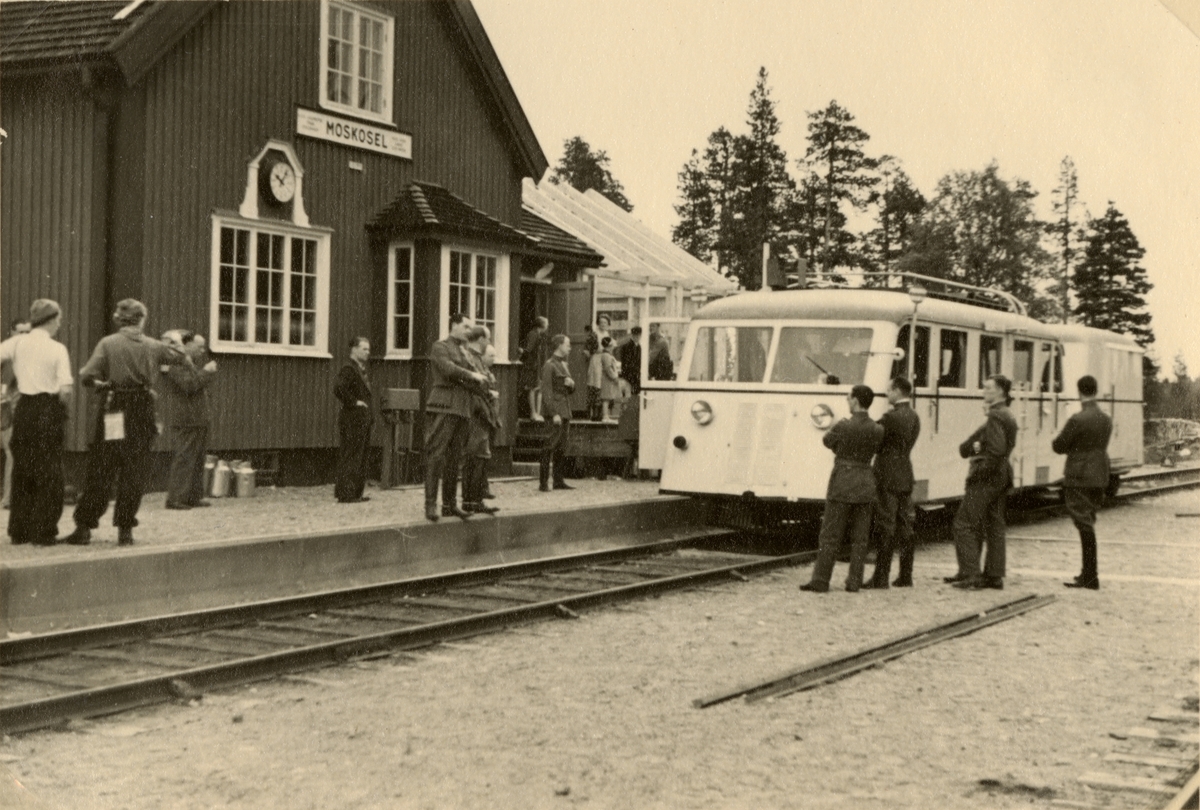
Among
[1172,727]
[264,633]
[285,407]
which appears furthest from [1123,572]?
[285,407]

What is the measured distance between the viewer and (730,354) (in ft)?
42.0

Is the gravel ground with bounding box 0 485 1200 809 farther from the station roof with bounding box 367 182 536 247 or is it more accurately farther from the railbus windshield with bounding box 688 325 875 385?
the station roof with bounding box 367 182 536 247

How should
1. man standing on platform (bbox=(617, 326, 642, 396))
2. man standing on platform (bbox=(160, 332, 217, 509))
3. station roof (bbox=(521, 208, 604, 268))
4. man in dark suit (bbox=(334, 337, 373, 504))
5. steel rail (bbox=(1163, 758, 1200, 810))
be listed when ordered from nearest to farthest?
steel rail (bbox=(1163, 758, 1200, 810)) < man standing on platform (bbox=(160, 332, 217, 509)) < man in dark suit (bbox=(334, 337, 373, 504)) < man standing on platform (bbox=(617, 326, 642, 396)) < station roof (bbox=(521, 208, 604, 268))

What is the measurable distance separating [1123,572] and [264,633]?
6.79 meters

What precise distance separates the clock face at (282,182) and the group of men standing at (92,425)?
16.1 feet

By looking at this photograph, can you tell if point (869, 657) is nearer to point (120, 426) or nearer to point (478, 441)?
point (120, 426)

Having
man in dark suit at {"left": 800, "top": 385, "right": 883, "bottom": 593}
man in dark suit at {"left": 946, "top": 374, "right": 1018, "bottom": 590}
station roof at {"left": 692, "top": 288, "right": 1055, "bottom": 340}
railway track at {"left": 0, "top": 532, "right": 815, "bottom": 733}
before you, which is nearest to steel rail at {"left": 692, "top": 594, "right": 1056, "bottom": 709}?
man in dark suit at {"left": 946, "top": 374, "right": 1018, "bottom": 590}

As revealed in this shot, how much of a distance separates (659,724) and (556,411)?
915 centimetres

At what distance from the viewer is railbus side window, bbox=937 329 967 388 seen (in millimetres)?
12906

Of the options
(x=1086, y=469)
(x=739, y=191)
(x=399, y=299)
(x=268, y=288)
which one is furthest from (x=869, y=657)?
(x=399, y=299)

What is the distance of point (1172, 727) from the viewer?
5809mm

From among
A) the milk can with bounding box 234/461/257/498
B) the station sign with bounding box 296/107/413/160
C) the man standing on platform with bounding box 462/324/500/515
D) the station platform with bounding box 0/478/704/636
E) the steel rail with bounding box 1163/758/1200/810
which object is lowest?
the steel rail with bounding box 1163/758/1200/810

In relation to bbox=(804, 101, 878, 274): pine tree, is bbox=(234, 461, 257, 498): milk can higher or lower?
lower

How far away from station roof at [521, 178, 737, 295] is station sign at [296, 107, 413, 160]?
74.7 inches
